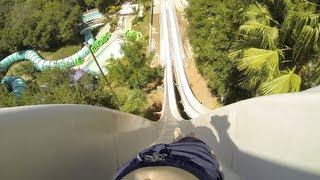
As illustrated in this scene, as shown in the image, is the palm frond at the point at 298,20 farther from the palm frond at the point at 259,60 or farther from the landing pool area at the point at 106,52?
the landing pool area at the point at 106,52

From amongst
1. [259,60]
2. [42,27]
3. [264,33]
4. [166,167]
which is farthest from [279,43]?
[42,27]

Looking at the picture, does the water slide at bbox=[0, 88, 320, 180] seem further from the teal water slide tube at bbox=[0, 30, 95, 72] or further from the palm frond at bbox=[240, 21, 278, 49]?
the teal water slide tube at bbox=[0, 30, 95, 72]

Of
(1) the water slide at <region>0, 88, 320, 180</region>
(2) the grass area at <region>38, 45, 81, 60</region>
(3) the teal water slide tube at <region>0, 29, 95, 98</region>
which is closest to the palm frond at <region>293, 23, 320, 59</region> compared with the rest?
(1) the water slide at <region>0, 88, 320, 180</region>

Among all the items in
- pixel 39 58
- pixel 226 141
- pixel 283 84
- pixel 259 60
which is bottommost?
pixel 39 58

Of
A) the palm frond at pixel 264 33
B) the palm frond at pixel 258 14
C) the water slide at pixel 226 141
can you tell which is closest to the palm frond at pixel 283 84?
the palm frond at pixel 264 33

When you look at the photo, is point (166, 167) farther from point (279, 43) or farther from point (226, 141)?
point (279, 43)

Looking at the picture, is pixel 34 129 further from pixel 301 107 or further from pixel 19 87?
pixel 19 87

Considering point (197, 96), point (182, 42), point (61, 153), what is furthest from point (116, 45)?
point (61, 153)
